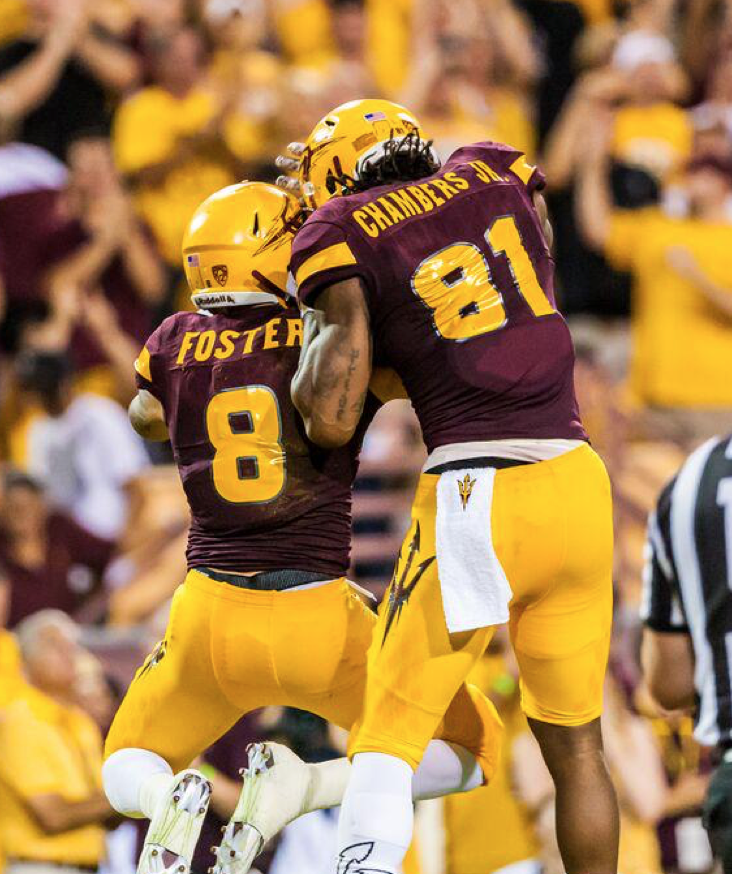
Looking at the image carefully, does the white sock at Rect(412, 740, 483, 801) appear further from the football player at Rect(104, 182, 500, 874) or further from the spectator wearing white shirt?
the spectator wearing white shirt

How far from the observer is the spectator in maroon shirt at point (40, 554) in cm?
762

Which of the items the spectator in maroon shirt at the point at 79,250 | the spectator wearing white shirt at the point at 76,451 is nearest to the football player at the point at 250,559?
the spectator wearing white shirt at the point at 76,451

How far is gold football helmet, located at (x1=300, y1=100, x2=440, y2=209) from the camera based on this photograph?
4145 mm

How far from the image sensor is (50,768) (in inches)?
252

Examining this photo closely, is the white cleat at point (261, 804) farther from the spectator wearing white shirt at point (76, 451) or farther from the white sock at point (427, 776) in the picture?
the spectator wearing white shirt at point (76, 451)

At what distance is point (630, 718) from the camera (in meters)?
6.41

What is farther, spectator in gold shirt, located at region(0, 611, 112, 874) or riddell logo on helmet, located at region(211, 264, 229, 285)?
spectator in gold shirt, located at region(0, 611, 112, 874)

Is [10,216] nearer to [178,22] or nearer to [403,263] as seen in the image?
[178,22]

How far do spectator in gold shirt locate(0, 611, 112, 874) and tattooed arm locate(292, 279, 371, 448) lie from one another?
112 inches

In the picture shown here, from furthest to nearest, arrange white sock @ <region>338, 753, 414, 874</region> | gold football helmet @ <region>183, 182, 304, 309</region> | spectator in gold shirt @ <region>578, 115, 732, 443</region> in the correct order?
spectator in gold shirt @ <region>578, 115, 732, 443</region> < gold football helmet @ <region>183, 182, 304, 309</region> < white sock @ <region>338, 753, 414, 874</region>

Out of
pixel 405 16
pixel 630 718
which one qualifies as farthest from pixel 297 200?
pixel 405 16

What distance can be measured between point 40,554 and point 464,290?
4280 mm

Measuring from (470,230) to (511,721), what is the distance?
8.70 ft

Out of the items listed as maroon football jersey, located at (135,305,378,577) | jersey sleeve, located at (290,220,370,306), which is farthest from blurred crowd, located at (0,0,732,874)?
jersey sleeve, located at (290,220,370,306)
